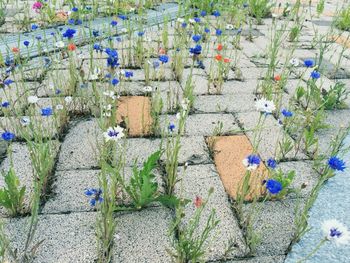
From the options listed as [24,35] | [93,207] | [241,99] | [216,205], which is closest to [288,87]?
[241,99]

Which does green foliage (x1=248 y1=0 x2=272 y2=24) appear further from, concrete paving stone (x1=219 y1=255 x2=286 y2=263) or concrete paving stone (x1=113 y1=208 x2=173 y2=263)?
concrete paving stone (x1=219 y1=255 x2=286 y2=263)

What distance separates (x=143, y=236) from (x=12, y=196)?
0.61 metres

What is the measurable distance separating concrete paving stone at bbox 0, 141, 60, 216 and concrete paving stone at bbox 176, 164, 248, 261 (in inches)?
29.1

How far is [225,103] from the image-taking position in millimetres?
2994

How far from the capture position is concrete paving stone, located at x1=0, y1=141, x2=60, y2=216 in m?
1.97

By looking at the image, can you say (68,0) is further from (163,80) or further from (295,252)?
(295,252)

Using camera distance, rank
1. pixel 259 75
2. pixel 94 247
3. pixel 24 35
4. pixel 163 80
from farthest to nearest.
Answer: pixel 24 35
pixel 259 75
pixel 163 80
pixel 94 247

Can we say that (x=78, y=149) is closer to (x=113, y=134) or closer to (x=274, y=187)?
(x=113, y=134)

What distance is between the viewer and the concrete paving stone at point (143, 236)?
1.66m

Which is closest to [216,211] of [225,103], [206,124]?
[206,124]

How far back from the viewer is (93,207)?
6.28 ft

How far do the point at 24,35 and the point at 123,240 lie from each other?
2879mm

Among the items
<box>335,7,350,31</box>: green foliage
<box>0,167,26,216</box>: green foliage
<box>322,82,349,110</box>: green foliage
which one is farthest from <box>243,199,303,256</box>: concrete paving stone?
<box>335,7,350,31</box>: green foliage

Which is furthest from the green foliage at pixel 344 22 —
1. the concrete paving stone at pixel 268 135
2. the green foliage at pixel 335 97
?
the concrete paving stone at pixel 268 135
